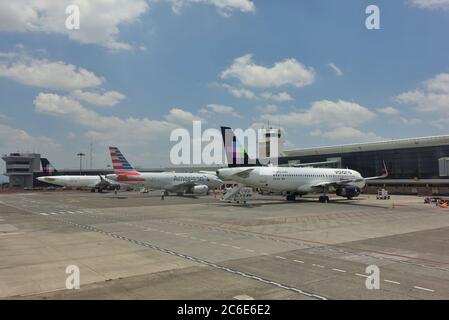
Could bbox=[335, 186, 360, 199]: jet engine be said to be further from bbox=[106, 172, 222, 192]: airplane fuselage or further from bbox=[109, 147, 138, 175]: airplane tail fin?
bbox=[109, 147, 138, 175]: airplane tail fin

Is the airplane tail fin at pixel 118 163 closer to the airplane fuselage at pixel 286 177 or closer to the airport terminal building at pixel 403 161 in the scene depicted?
the airplane fuselage at pixel 286 177

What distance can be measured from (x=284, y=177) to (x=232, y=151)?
26.9ft

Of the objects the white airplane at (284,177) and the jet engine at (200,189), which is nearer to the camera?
the white airplane at (284,177)

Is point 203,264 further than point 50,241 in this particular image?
No

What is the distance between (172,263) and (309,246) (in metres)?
6.39

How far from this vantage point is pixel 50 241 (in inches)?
703

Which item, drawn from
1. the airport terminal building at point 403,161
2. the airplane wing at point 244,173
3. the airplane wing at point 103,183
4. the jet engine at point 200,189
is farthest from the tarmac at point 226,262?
the airplane wing at point 103,183

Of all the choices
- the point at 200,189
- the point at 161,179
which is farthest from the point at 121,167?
the point at 200,189

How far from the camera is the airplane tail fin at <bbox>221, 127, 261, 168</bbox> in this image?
141ft

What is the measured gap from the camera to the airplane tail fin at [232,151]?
42844 mm

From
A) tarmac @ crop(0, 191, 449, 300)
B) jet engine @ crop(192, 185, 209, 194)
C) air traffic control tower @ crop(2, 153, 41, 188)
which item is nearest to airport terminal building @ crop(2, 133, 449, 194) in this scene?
jet engine @ crop(192, 185, 209, 194)

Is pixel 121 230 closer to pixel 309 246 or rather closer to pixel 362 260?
pixel 309 246

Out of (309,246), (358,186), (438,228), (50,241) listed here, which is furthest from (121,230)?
(358,186)

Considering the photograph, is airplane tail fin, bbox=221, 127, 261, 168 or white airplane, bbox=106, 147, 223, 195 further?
white airplane, bbox=106, 147, 223, 195
